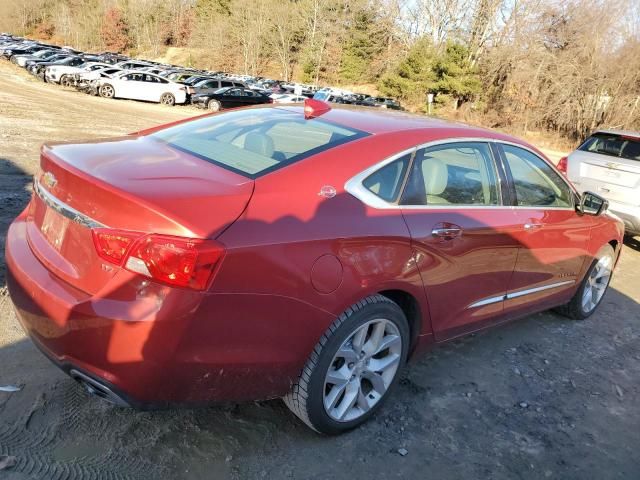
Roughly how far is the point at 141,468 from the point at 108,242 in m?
1.07

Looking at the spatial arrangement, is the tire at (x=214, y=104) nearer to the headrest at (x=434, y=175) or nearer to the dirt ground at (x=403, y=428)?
the dirt ground at (x=403, y=428)

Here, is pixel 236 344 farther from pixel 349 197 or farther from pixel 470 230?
pixel 470 230

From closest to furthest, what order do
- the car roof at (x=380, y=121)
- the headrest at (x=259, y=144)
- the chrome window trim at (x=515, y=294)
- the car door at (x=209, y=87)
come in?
the headrest at (x=259, y=144) < the car roof at (x=380, y=121) < the chrome window trim at (x=515, y=294) < the car door at (x=209, y=87)

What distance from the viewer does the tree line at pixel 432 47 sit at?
28.7m

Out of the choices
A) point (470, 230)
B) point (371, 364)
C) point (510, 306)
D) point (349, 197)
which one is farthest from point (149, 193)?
point (510, 306)

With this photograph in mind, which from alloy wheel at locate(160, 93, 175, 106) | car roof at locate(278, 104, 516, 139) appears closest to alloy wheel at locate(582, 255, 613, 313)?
car roof at locate(278, 104, 516, 139)

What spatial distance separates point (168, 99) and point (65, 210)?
2678 cm

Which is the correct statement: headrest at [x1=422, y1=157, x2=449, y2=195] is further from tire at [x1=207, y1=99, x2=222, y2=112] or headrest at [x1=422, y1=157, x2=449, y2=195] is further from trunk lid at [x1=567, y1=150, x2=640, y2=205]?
tire at [x1=207, y1=99, x2=222, y2=112]

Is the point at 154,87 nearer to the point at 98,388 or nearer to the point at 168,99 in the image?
the point at 168,99

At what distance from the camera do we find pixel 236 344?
2.27 m

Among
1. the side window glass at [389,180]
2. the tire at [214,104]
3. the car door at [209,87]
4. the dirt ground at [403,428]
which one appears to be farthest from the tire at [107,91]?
the side window glass at [389,180]

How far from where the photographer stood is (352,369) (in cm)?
281

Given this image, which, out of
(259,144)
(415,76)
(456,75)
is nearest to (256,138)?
(259,144)

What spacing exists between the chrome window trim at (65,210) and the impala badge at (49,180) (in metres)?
0.04
